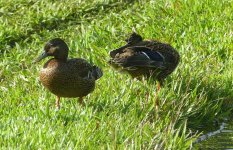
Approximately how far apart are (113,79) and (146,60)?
410 mm

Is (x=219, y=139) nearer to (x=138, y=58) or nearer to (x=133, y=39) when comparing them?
(x=138, y=58)

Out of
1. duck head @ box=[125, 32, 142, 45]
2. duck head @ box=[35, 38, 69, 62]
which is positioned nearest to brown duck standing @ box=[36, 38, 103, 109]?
duck head @ box=[35, 38, 69, 62]

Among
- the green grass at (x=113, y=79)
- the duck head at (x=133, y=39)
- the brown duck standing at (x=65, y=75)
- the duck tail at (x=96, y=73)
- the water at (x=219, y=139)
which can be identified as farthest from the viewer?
the duck head at (x=133, y=39)

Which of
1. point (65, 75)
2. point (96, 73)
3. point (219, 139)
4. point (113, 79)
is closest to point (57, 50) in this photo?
point (65, 75)

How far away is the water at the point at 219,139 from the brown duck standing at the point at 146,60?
2.62 feet

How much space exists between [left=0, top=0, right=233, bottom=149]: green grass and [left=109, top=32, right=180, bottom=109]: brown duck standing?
13 cm

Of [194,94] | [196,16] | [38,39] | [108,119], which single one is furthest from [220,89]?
[38,39]

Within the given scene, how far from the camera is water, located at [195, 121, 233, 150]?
6.78 metres

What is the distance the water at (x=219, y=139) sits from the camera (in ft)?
22.2

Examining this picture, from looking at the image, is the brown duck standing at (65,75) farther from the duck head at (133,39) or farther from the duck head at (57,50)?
the duck head at (133,39)

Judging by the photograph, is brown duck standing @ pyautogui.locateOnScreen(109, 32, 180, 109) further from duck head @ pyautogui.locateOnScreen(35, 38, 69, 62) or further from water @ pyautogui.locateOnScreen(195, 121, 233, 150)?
water @ pyautogui.locateOnScreen(195, 121, 233, 150)

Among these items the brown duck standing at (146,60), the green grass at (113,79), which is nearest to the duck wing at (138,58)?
the brown duck standing at (146,60)

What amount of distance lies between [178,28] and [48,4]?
273cm

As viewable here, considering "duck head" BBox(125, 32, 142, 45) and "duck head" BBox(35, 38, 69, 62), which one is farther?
"duck head" BBox(125, 32, 142, 45)
